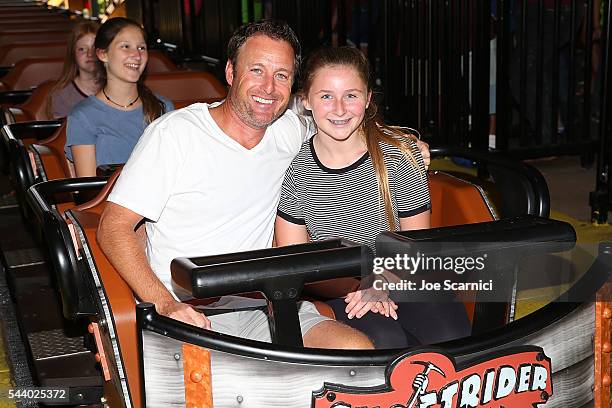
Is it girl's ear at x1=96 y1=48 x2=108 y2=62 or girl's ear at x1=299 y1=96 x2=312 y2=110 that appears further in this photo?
girl's ear at x1=96 y1=48 x2=108 y2=62

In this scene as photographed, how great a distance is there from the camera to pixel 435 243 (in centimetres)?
166

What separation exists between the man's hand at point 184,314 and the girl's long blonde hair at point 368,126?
54 cm

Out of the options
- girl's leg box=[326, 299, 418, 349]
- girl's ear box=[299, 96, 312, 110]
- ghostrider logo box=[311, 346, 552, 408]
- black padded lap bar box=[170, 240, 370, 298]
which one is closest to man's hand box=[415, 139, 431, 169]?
girl's ear box=[299, 96, 312, 110]

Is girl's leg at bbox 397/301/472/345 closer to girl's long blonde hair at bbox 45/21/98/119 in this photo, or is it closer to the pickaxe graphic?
the pickaxe graphic

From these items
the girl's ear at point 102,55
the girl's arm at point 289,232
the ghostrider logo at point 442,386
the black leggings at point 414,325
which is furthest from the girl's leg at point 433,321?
the girl's ear at point 102,55

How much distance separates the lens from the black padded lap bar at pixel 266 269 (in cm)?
159

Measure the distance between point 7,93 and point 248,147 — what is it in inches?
105

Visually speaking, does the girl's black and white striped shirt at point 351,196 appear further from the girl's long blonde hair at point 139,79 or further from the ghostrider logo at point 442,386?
the girl's long blonde hair at point 139,79

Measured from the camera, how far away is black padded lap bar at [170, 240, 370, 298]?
159cm

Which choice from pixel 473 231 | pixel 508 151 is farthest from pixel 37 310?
pixel 508 151

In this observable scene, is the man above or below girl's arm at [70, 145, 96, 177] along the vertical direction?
above

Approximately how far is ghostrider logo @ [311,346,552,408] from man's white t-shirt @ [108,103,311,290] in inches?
31.1

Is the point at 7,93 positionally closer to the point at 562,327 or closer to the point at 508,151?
the point at 508,151

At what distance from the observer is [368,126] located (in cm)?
230
